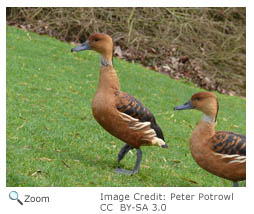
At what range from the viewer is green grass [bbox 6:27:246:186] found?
4.90 metres

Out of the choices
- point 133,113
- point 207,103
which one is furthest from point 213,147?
point 133,113

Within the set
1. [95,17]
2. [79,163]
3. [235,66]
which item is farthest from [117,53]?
[79,163]

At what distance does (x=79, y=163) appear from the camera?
514 cm

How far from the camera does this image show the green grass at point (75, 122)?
16.1ft

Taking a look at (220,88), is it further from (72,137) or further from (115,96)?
(115,96)

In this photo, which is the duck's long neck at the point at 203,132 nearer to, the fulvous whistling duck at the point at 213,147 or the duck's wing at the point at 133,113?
the fulvous whistling duck at the point at 213,147

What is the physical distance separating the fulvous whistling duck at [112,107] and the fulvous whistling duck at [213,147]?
789 millimetres

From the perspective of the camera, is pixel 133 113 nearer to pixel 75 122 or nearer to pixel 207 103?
pixel 207 103

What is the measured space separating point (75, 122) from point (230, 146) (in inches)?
137

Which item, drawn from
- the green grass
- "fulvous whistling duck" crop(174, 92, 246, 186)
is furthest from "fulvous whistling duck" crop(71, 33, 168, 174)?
"fulvous whistling duck" crop(174, 92, 246, 186)

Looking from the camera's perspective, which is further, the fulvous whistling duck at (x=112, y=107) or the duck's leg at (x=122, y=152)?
the duck's leg at (x=122, y=152)
